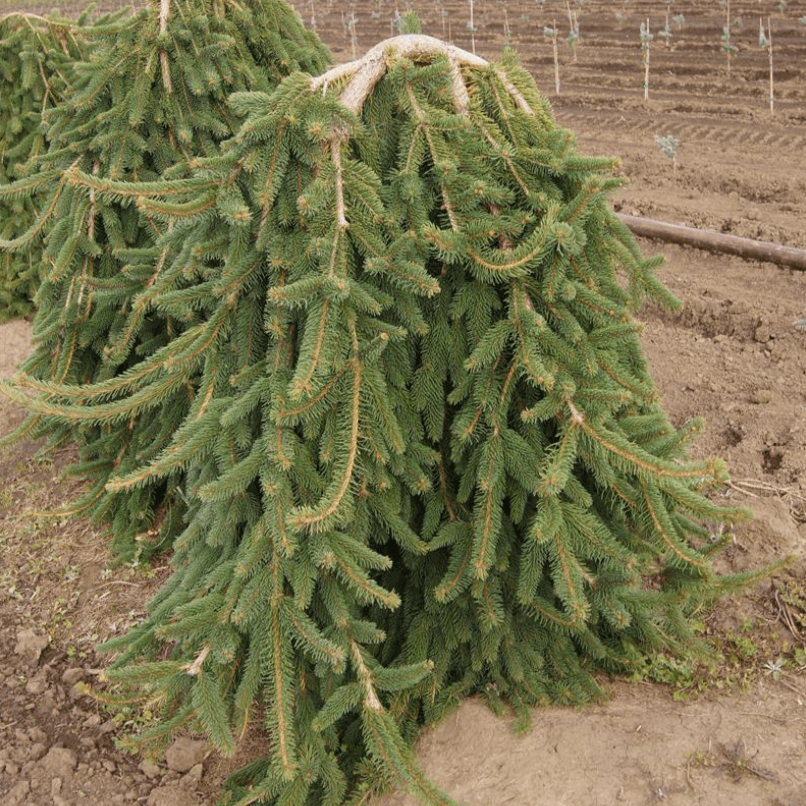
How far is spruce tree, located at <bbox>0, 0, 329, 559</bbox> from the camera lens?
415cm

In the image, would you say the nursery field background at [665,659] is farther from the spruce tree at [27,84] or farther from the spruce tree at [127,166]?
the spruce tree at [27,84]

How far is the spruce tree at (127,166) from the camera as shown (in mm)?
4152

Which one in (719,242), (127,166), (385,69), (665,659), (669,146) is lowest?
(665,659)

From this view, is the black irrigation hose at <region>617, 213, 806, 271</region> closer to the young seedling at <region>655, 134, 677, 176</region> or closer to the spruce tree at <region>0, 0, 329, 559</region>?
the young seedling at <region>655, 134, 677, 176</region>

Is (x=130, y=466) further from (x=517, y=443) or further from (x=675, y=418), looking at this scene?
(x=675, y=418)

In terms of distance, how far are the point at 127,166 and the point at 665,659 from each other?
341 centimetres

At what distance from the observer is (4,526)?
462 centimetres

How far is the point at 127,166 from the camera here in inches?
169

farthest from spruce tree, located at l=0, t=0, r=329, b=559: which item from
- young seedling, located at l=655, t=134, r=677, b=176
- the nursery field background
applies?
young seedling, located at l=655, t=134, r=677, b=176

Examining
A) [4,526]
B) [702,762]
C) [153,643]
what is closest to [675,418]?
[702,762]

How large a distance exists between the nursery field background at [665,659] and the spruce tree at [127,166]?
Answer: 1.32ft

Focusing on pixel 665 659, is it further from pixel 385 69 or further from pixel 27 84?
pixel 27 84

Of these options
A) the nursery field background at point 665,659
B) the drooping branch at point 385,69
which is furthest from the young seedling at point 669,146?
the drooping branch at point 385,69

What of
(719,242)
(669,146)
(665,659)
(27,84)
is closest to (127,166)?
(27,84)
